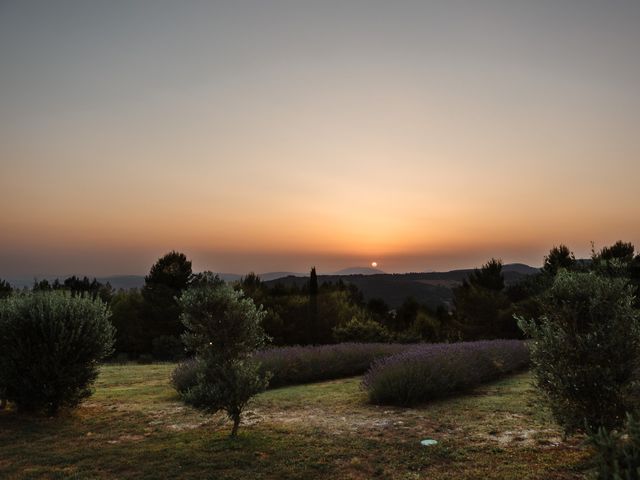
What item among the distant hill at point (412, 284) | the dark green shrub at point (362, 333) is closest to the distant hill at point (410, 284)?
the distant hill at point (412, 284)

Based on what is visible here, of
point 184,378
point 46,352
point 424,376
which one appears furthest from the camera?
point 184,378

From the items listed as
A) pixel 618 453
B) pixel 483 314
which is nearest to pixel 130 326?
pixel 483 314

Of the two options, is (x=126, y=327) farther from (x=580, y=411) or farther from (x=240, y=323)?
(x=580, y=411)

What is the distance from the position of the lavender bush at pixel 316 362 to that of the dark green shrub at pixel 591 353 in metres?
9.29

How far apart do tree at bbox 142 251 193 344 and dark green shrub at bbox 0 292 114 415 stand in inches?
1308

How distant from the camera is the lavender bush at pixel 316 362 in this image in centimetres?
1459

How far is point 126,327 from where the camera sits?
158 ft

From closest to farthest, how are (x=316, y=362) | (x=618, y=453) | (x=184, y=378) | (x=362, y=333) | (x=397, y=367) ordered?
(x=618, y=453), (x=397, y=367), (x=184, y=378), (x=316, y=362), (x=362, y=333)

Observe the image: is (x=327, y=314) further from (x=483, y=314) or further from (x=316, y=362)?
(x=316, y=362)

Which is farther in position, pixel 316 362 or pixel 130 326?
pixel 130 326

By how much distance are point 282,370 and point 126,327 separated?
3910cm

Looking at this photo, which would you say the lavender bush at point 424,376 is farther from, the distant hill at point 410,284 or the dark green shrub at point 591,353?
the distant hill at point 410,284

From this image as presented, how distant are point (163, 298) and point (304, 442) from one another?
42339 mm

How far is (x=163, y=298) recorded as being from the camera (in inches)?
1837
